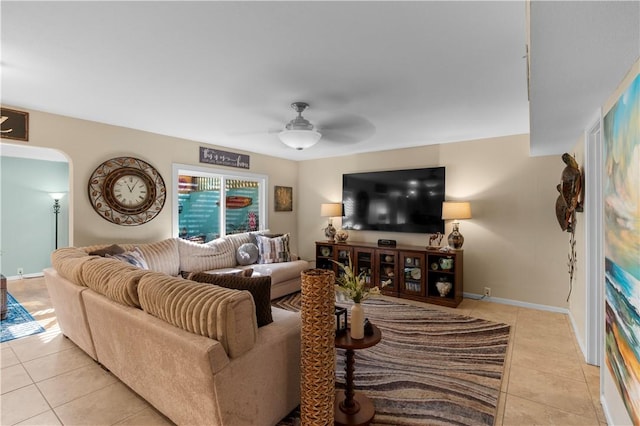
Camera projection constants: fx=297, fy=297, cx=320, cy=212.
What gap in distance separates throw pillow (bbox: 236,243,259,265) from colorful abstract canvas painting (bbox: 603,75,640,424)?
387 centimetres

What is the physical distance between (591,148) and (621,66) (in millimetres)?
1315

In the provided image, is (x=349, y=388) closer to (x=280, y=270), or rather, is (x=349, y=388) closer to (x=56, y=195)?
(x=280, y=270)

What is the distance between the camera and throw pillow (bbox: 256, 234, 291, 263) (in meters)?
4.59

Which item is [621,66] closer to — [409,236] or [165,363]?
[165,363]

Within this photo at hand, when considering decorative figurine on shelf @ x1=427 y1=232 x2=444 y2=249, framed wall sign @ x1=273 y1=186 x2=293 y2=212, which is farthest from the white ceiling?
framed wall sign @ x1=273 y1=186 x2=293 y2=212

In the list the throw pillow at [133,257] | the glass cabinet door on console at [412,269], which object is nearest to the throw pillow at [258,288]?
the throw pillow at [133,257]

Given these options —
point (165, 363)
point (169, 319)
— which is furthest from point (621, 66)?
point (165, 363)

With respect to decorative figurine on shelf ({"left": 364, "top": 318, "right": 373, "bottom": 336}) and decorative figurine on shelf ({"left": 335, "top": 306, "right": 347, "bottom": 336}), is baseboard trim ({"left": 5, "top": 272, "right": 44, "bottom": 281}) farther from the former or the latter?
decorative figurine on shelf ({"left": 364, "top": 318, "right": 373, "bottom": 336})

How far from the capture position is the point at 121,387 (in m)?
2.18

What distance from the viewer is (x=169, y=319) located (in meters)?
1.67

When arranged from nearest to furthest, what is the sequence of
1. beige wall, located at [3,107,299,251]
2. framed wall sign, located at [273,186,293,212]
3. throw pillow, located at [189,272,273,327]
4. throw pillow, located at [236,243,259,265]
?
1. throw pillow, located at [189,272,273,327]
2. beige wall, located at [3,107,299,251]
3. throw pillow, located at [236,243,259,265]
4. framed wall sign, located at [273,186,293,212]

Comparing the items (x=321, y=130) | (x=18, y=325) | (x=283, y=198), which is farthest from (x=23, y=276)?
(x=321, y=130)

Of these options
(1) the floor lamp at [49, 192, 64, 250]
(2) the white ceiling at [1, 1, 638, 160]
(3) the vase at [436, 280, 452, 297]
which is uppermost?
(2) the white ceiling at [1, 1, 638, 160]

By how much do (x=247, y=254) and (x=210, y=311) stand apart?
3.03 m
